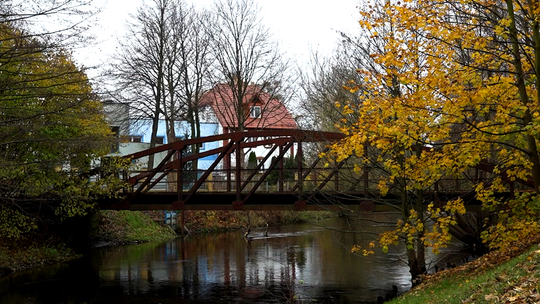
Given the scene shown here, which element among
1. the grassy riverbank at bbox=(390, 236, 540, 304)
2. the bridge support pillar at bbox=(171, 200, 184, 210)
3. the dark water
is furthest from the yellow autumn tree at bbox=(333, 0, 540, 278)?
the bridge support pillar at bbox=(171, 200, 184, 210)

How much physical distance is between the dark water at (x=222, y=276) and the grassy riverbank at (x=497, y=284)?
2.70m

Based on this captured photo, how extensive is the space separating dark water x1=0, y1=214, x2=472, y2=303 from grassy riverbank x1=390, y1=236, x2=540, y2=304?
8.85 ft

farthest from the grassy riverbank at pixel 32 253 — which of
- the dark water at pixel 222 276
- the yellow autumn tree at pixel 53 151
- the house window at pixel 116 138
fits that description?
the house window at pixel 116 138

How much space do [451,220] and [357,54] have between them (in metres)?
6.86

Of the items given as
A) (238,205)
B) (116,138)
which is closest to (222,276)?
(238,205)

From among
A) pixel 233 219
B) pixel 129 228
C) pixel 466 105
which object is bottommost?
pixel 129 228

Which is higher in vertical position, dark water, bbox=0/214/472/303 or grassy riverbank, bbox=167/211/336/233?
grassy riverbank, bbox=167/211/336/233

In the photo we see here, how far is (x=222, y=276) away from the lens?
74.9ft

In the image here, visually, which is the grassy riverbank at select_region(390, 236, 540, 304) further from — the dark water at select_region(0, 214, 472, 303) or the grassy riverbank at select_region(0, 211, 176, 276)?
the grassy riverbank at select_region(0, 211, 176, 276)

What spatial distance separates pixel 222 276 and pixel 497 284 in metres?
14.6

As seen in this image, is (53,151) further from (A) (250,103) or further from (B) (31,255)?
(A) (250,103)

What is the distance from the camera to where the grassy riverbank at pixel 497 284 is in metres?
8.25

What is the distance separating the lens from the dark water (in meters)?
19.0

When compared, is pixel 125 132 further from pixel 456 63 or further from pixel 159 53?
pixel 456 63
